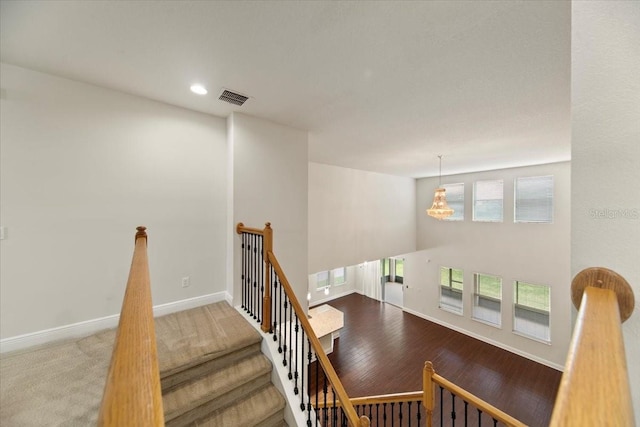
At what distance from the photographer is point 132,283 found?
112 cm

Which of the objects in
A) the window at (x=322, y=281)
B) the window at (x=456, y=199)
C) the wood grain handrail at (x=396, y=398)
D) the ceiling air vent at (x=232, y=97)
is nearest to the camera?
the ceiling air vent at (x=232, y=97)

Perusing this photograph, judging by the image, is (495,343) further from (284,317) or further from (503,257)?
(284,317)

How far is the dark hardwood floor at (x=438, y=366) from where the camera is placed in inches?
199

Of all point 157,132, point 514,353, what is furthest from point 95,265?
point 514,353

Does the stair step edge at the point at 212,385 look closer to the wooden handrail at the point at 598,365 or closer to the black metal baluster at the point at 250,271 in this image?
the black metal baluster at the point at 250,271

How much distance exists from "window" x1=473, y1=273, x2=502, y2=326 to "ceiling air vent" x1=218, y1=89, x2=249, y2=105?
25.8 ft

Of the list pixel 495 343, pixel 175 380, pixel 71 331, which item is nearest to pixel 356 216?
pixel 495 343

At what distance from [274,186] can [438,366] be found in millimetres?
6111

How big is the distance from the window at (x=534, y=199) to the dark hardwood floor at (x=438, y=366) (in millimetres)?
3709

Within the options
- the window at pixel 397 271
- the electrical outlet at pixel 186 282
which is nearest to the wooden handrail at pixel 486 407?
the electrical outlet at pixel 186 282

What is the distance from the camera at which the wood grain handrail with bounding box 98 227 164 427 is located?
0.44m

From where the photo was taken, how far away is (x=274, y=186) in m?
3.36

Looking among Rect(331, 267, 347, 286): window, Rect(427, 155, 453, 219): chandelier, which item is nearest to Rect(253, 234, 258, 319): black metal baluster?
Rect(427, 155, 453, 219): chandelier

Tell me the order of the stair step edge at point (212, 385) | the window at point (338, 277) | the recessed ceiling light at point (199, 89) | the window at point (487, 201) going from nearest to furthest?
the stair step edge at point (212, 385), the recessed ceiling light at point (199, 89), the window at point (487, 201), the window at point (338, 277)
